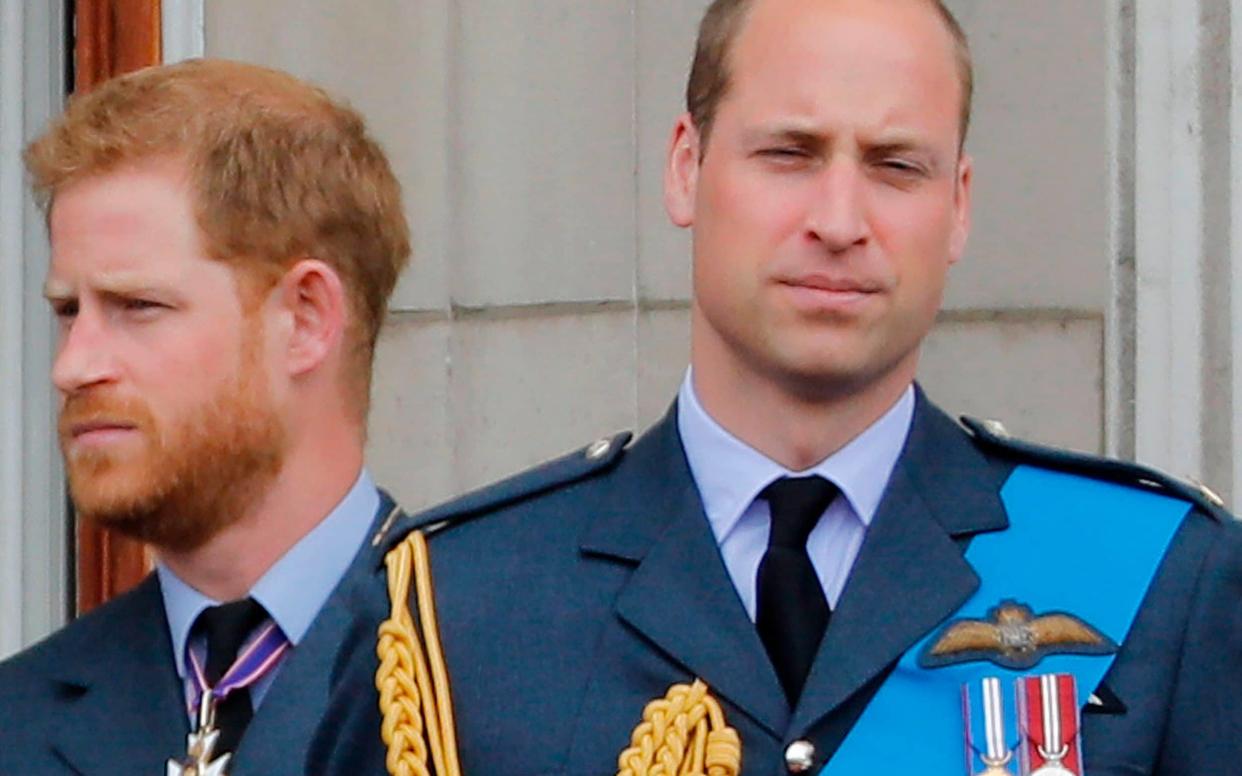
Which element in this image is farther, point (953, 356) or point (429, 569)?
point (953, 356)

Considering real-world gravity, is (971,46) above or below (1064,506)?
above

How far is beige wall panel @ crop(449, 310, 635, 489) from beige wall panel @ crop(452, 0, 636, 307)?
50 mm

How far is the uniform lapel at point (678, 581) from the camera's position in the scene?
2979mm

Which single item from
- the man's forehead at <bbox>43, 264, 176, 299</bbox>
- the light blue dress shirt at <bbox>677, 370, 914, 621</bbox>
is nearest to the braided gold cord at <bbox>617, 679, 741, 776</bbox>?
the light blue dress shirt at <bbox>677, 370, 914, 621</bbox>

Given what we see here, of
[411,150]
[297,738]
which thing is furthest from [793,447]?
[411,150]

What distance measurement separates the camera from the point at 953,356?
4.26 meters

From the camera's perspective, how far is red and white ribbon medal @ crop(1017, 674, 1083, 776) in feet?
9.64

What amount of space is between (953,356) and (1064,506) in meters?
1.14

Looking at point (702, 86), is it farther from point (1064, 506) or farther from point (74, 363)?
point (74, 363)

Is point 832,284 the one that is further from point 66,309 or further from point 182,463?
point 66,309

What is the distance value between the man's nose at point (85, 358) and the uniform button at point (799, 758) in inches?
48.0

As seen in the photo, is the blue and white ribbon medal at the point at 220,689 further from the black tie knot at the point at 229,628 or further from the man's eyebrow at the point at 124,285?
the man's eyebrow at the point at 124,285

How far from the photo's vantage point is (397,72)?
209 inches

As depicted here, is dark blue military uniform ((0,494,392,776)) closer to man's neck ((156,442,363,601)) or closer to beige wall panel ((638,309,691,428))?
man's neck ((156,442,363,601))
